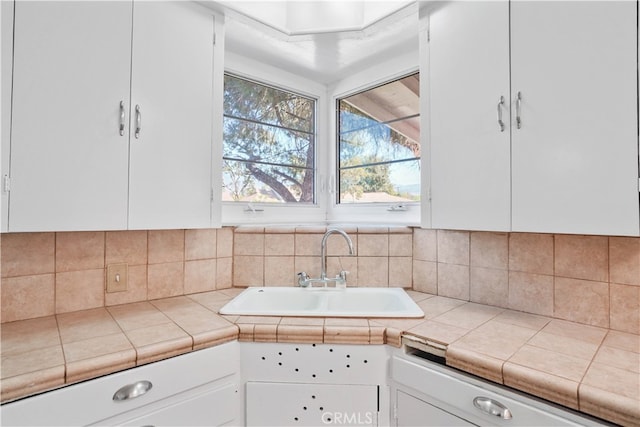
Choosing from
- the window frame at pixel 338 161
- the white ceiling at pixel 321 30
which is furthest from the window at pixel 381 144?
the white ceiling at pixel 321 30

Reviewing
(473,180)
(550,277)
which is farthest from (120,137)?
(550,277)

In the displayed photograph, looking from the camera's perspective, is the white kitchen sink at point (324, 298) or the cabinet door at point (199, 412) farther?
the white kitchen sink at point (324, 298)

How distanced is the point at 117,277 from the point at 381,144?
1551mm

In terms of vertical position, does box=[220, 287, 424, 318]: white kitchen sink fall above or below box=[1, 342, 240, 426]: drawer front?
above

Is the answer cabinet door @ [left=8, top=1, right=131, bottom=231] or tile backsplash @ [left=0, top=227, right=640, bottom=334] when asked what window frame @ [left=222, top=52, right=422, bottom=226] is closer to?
tile backsplash @ [left=0, top=227, right=640, bottom=334]

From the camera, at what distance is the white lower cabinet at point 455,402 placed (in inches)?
30.4

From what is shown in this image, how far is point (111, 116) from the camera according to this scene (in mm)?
1086

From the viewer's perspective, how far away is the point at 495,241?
135 cm

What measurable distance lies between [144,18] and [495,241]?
5.54 feet

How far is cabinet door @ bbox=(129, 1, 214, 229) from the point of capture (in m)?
1.15

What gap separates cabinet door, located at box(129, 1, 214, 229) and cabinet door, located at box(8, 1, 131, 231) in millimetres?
49

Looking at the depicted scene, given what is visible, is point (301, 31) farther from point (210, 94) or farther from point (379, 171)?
point (379, 171)

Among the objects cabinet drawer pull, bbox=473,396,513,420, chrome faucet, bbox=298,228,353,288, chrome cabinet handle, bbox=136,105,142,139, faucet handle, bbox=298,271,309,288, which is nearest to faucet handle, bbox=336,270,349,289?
chrome faucet, bbox=298,228,353,288

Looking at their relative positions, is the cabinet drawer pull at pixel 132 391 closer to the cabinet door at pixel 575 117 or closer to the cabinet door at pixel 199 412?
the cabinet door at pixel 199 412
